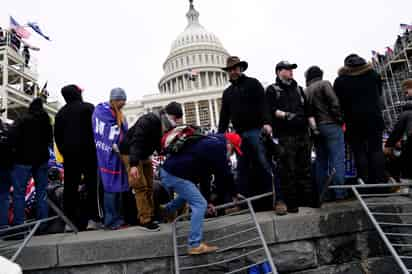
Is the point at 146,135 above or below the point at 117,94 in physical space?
below

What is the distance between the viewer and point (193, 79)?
6138 centimetres

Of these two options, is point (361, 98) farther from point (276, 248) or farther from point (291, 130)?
point (276, 248)

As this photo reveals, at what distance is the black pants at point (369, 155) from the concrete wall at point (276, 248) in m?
0.90

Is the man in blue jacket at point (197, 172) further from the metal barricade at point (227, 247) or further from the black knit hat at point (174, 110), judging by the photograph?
the black knit hat at point (174, 110)

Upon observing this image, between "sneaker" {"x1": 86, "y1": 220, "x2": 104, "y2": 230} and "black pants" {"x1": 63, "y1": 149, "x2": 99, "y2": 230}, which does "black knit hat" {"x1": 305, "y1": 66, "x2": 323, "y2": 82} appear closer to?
"black pants" {"x1": 63, "y1": 149, "x2": 99, "y2": 230}

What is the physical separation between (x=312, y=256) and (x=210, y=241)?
1.09m

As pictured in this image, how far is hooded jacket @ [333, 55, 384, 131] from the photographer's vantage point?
12.7ft

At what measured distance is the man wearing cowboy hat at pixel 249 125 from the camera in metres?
3.86

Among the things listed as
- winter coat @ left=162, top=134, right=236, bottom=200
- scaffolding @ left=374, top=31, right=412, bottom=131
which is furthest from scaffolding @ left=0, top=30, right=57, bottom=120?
scaffolding @ left=374, top=31, right=412, bottom=131

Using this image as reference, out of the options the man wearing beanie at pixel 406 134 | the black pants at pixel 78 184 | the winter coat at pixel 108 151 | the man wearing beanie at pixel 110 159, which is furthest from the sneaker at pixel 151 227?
A: the man wearing beanie at pixel 406 134

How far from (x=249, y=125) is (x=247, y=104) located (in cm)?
29

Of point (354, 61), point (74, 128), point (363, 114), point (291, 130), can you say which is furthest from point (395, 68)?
point (74, 128)

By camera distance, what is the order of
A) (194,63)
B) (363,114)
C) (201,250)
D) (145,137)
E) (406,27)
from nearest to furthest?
1. (201,250)
2. (145,137)
3. (363,114)
4. (406,27)
5. (194,63)

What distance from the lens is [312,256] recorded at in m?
3.02
